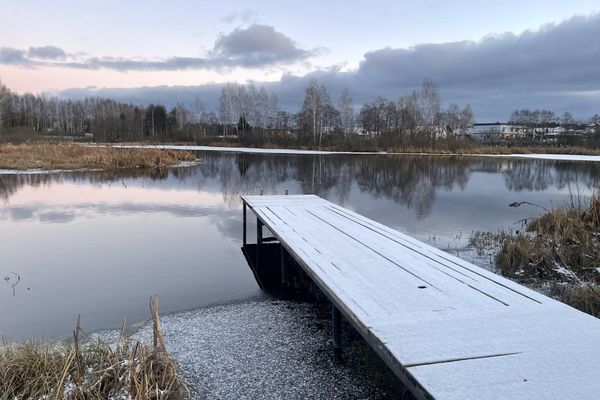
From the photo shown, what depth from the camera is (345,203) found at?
401 inches

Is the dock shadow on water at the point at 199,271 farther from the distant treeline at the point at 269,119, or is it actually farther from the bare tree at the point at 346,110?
the bare tree at the point at 346,110

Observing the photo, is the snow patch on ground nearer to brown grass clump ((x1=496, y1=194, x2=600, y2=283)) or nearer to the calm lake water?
the calm lake water

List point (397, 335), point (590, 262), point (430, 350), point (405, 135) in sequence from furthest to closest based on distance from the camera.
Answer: point (405, 135), point (590, 262), point (397, 335), point (430, 350)

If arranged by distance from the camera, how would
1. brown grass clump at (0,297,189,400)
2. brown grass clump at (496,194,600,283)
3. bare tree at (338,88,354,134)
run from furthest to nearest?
bare tree at (338,88,354,134), brown grass clump at (496,194,600,283), brown grass clump at (0,297,189,400)

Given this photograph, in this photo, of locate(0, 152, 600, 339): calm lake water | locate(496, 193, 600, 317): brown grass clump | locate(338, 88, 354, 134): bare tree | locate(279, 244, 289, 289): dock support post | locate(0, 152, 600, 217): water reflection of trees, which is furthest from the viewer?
locate(338, 88, 354, 134): bare tree

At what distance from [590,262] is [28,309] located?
583 centimetres

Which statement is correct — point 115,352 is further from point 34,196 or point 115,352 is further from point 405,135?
point 405,135

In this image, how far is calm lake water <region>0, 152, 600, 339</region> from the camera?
447 cm

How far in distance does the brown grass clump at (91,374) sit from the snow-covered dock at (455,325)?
1.10 metres

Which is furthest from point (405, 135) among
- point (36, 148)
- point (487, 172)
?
point (36, 148)

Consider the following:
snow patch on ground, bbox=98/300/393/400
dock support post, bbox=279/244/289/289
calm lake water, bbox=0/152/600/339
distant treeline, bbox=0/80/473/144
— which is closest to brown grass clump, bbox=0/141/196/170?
calm lake water, bbox=0/152/600/339

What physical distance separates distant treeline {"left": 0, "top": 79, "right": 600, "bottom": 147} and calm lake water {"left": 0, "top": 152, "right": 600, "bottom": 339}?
23.8 m

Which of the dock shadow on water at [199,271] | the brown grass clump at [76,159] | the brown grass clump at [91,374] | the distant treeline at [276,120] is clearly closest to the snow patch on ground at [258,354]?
the dock shadow on water at [199,271]

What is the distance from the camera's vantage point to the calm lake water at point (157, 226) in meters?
4.47
